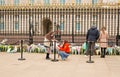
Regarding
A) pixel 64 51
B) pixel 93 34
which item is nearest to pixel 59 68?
pixel 64 51

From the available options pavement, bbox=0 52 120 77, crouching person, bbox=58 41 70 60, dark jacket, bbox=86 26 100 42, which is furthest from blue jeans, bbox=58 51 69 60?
dark jacket, bbox=86 26 100 42

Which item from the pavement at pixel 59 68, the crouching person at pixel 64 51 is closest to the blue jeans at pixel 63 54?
the crouching person at pixel 64 51

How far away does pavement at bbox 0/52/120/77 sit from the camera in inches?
552

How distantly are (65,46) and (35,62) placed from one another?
189cm

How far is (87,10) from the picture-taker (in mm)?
28891

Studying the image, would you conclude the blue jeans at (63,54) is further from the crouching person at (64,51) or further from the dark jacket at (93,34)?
the dark jacket at (93,34)

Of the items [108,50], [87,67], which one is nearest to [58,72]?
[87,67]

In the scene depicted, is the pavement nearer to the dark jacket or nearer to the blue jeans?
the blue jeans

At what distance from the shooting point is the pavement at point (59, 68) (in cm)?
1402

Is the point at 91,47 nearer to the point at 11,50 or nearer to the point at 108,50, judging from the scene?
the point at 108,50

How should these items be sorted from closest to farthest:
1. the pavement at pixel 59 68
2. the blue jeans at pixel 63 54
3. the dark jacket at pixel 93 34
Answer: the pavement at pixel 59 68 < the blue jeans at pixel 63 54 < the dark jacket at pixel 93 34

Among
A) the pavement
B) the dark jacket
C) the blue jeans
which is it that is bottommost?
the pavement

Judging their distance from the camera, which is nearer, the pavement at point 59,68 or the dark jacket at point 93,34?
the pavement at point 59,68

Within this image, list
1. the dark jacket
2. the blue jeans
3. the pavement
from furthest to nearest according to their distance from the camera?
the dark jacket < the blue jeans < the pavement
